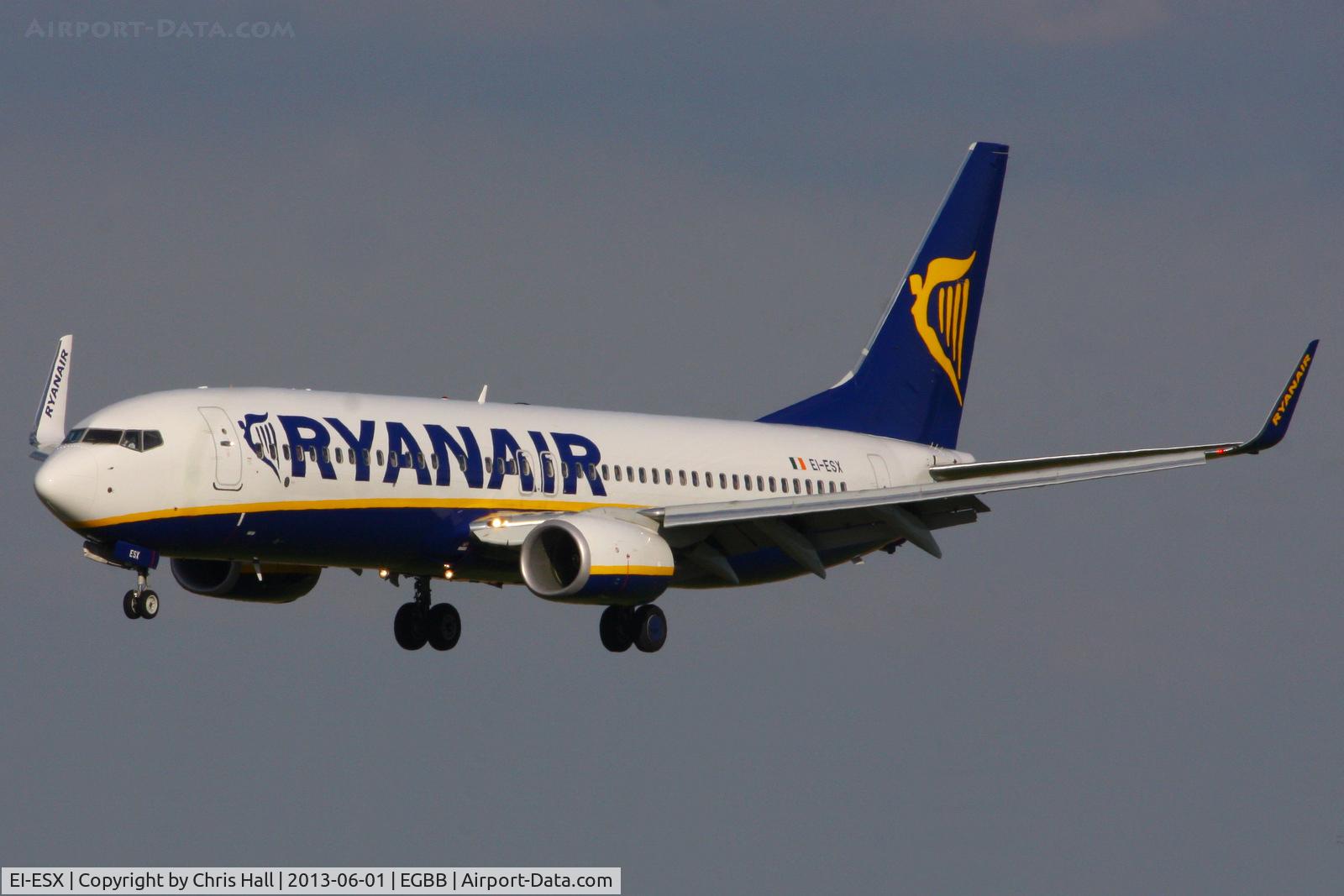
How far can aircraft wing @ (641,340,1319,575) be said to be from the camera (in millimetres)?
41125

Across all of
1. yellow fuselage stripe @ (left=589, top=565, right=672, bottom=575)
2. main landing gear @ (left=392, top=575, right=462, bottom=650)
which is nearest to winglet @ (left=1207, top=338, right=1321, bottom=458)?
yellow fuselage stripe @ (left=589, top=565, right=672, bottom=575)

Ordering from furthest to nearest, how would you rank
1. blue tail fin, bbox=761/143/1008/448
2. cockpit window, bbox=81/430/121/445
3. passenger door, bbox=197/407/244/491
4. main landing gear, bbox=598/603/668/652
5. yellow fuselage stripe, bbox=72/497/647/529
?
blue tail fin, bbox=761/143/1008/448, main landing gear, bbox=598/603/668/652, passenger door, bbox=197/407/244/491, cockpit window, bbox=81/430/121/445, yellow fuselage stripe, bbox=72/497/647/529

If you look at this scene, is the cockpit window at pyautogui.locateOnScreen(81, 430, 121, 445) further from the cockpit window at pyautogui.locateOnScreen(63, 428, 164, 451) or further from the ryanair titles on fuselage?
the ryanair titles on fuselage

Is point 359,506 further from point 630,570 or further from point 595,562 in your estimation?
point 630,570

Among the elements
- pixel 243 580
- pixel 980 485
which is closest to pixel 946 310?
pixel 980 485

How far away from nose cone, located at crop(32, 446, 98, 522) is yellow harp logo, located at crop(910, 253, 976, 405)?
2419cm

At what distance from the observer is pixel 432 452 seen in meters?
40.4

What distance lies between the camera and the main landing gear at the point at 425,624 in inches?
1805

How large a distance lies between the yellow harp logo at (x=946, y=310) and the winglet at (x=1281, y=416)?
14.1 metres

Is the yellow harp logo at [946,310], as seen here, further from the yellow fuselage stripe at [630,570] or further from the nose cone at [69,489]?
the nose cone at [69,489]

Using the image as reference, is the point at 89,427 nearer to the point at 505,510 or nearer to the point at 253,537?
the point at 253,537

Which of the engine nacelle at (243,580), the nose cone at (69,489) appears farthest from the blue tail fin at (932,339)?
the nose cone at (69,489)

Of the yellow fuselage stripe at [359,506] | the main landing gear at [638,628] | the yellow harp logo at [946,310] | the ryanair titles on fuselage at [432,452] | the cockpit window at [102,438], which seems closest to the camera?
the yellow fuselage stripe at [359,506]

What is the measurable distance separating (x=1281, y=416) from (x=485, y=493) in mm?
14783
